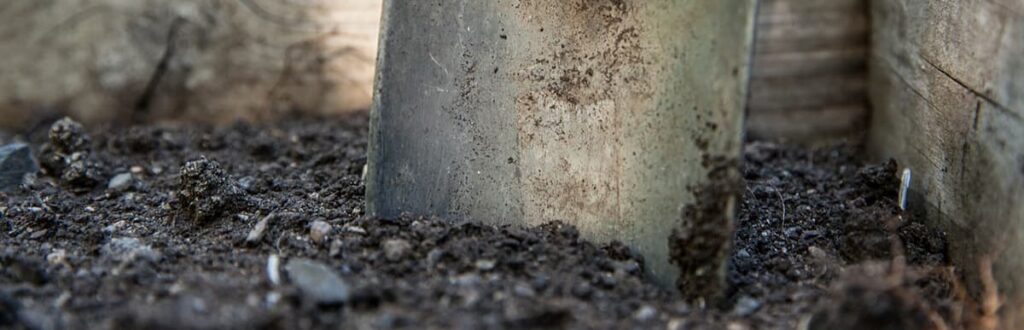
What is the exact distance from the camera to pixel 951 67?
2.65 metres

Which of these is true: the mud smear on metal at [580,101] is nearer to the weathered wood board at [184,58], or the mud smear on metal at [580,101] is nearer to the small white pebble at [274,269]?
the small white pebble at [274,269]

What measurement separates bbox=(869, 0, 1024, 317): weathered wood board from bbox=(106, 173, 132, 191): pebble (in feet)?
6.69

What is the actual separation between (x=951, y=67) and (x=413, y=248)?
1.25 m

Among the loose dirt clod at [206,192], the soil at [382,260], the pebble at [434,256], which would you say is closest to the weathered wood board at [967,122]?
the soil at [382,260]

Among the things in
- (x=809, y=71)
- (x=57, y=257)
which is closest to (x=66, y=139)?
(x=57, y=257)

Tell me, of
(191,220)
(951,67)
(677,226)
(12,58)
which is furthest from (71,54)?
(951,67)

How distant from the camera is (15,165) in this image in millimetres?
3320

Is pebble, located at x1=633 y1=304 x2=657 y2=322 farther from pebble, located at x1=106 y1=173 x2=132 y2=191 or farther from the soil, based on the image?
pebble, located at x1=106 y1=173 x2=132 y2=191

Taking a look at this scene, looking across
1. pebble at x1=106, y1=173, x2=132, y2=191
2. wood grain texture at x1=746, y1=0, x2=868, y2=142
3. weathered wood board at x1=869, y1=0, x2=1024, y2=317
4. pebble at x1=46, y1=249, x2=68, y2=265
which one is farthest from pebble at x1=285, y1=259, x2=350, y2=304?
wood grain texture at x1=746, y1=0, x2=868, y2=142

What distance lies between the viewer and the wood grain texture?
146 inches

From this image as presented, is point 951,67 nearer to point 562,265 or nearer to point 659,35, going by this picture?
point 659,35

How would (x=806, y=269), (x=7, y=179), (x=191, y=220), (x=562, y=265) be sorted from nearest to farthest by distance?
(x=562, y=265), (x=806, y=269), (x=191, y=220), (x=7, y=179)

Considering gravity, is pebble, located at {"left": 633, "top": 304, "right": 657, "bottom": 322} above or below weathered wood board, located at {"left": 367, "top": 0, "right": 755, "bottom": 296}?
below

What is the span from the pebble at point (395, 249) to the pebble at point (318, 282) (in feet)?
0.45
